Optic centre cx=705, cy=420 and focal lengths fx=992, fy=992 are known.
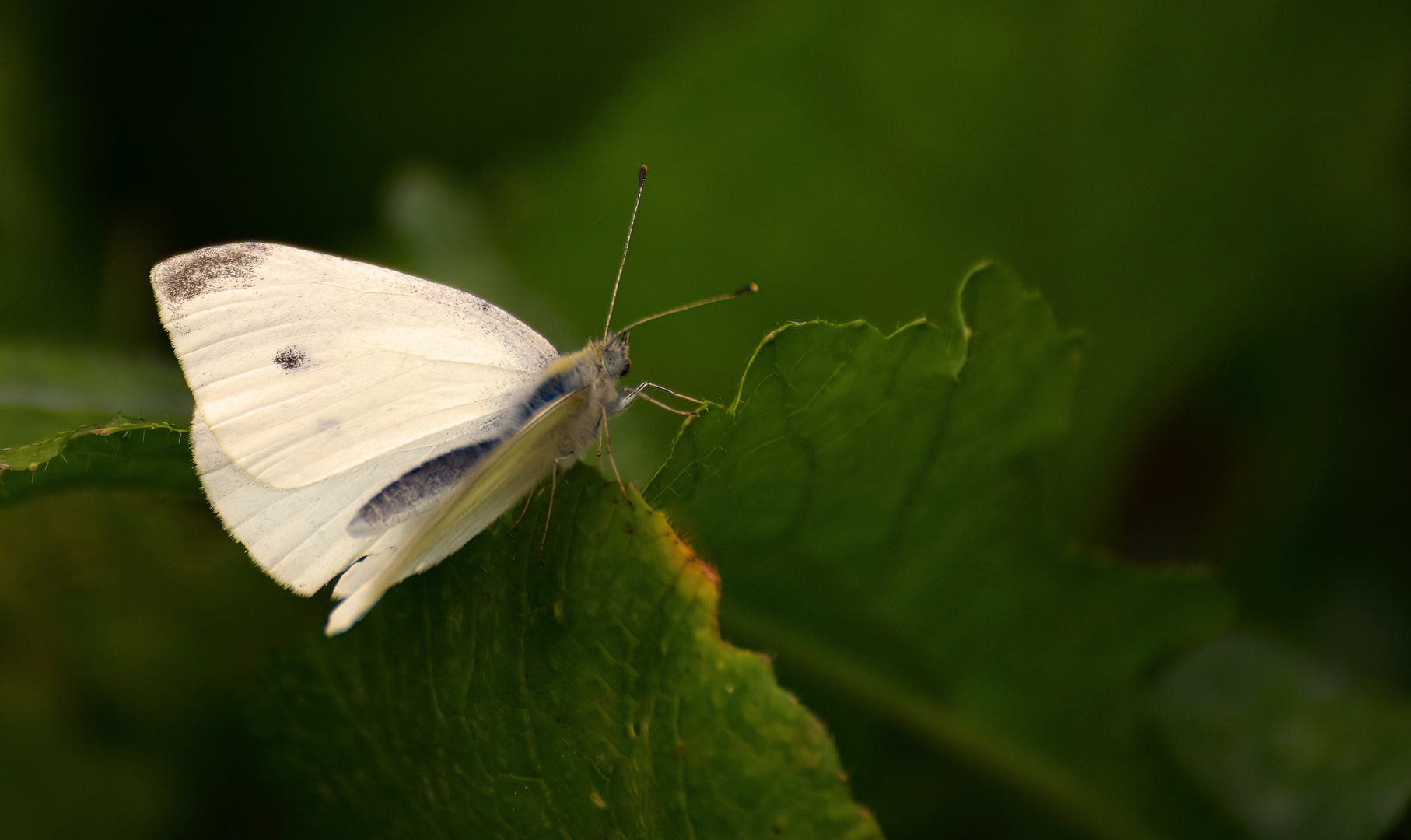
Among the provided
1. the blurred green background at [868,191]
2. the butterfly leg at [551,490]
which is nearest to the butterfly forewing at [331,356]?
the butterfly leg at [551,490]

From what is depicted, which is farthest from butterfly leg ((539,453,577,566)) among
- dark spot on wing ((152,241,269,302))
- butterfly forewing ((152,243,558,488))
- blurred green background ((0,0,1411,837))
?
blurred green background ((0,0,1411,837))

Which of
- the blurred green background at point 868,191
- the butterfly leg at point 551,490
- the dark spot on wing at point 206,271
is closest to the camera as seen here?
the butterfly leg at point 551,490

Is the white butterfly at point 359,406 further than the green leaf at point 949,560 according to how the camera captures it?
Yes

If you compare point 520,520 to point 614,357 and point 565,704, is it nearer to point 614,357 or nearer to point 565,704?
point 565,704

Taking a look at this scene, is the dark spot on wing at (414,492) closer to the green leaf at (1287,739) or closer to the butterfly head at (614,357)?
the butterfly head at (614,357)

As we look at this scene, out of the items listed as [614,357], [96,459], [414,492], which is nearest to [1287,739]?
[614,357]

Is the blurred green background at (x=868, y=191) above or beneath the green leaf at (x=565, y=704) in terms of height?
above

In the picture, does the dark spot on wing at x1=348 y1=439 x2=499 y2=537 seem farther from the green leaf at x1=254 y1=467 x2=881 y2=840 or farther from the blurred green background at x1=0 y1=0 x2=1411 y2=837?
the blurred green background at x1=0 y1=0 x2=1411 y2=837
